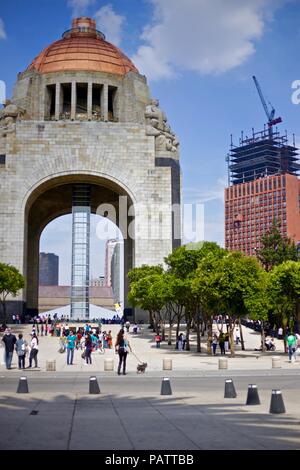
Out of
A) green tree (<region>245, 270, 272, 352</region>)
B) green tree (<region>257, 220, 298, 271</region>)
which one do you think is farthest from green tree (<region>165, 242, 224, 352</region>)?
green tree (<region>257, 220, 298, 271</region>)

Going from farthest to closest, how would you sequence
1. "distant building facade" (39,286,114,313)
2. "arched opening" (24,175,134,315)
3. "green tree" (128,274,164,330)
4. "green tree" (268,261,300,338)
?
"distant building facade" (39,286,114,313) < "arched opening" (24,175,134,315) < "green tree" (128,274,164,330) < "green tree" (268,261,300,338)

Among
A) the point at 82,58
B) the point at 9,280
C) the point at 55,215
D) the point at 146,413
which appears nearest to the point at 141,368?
the point at 146,413

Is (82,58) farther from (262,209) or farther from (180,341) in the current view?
(262,209)

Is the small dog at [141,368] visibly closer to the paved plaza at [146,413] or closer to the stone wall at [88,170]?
the paved plaza at [146,413]

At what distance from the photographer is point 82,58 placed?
75.1 m

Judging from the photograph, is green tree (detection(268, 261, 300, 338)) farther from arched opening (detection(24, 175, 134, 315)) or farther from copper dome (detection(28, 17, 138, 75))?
copper dome (detection(28, 17, 138, 75))

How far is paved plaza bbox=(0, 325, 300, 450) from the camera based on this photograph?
33.4ft

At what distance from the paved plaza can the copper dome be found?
54.4m

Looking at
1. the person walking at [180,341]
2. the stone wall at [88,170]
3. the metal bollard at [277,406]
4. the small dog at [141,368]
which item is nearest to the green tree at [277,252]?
the stone wall at [88,170]

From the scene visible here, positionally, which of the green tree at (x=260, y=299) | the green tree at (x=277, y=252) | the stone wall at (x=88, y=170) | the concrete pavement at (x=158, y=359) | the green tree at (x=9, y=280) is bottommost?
the concrete pavement at (x=158, y=359)

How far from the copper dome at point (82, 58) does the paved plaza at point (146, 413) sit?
54392mm

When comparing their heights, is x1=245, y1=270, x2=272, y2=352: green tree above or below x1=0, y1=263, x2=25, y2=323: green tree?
A: below

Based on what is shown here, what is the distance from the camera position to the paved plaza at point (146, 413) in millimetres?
10172

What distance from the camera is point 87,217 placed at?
69.9m
